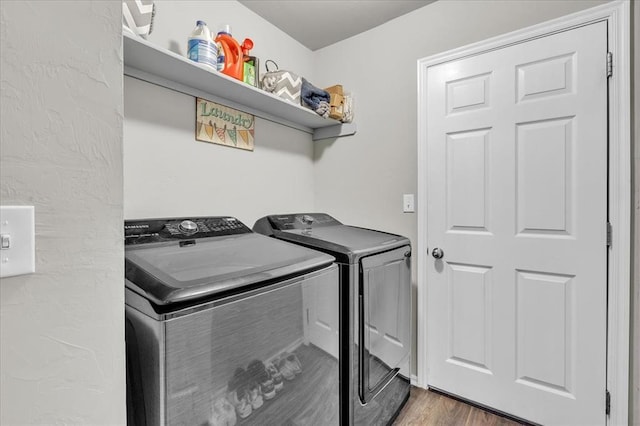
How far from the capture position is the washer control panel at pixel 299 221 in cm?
183

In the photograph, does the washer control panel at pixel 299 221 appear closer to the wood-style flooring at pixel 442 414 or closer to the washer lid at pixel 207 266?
the washer lid at pixel 207 266

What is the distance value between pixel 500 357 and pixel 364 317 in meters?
0.98

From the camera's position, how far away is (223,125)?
191 cm

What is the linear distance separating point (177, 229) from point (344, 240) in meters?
0.83

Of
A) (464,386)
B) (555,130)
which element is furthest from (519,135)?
(464,386)

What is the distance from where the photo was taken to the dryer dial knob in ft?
4.42

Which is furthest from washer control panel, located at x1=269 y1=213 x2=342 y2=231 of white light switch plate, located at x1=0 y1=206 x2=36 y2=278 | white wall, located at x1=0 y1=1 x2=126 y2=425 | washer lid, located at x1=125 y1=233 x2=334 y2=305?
white light switch plate, located at x1=0 y1=206 x2=36 y2=278

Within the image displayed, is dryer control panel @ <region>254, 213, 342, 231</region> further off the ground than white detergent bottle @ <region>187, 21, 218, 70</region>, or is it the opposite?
white detergent bottle @ <region>187, 21, 218, 70</region>

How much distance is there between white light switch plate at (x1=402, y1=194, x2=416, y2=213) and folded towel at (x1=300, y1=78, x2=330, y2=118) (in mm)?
845

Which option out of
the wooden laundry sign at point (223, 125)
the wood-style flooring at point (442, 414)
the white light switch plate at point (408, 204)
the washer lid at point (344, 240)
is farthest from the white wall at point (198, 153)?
the wood-style flooring at point (442, 414)

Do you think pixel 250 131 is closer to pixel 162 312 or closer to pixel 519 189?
pixel 162 312

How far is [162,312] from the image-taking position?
77 cm

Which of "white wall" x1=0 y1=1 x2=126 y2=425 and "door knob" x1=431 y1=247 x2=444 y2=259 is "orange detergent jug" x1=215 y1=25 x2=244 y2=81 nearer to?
"white wall" x1=0 y1=1 x2=126 y2=425

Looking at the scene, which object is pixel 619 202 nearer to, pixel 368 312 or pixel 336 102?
pixel 368 312
